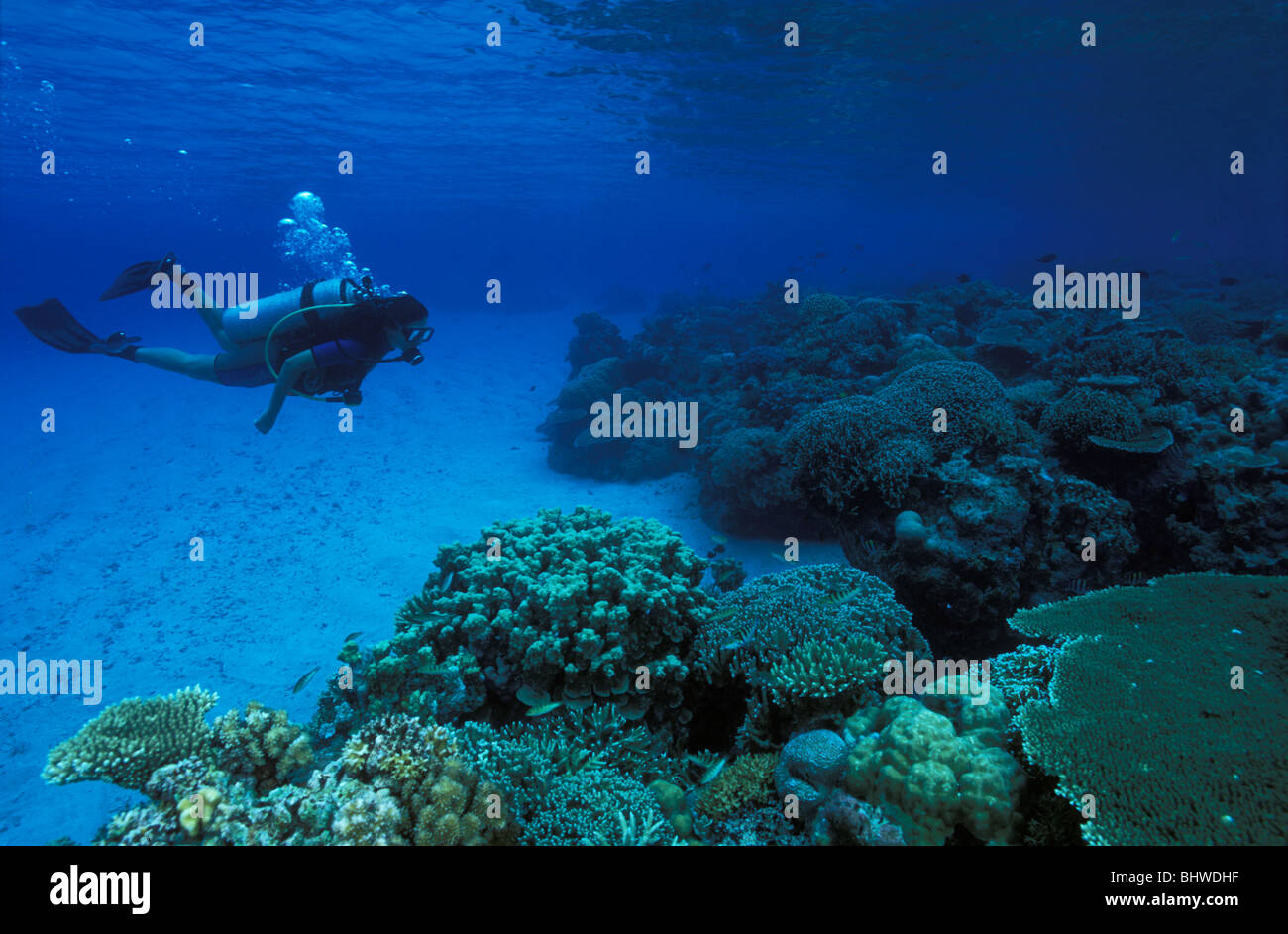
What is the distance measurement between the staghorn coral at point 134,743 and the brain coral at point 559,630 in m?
1.24

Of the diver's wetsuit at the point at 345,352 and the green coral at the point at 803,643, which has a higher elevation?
the diver's wetsuit at the point at 345,352

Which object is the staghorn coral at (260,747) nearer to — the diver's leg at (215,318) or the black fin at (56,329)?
the diver's leg at (215,318)

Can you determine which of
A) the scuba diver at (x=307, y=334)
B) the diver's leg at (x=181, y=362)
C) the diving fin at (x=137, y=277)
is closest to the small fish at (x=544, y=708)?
the scuba diver at (x=307, y=334)

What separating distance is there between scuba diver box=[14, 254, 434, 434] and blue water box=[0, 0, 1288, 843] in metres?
3.67

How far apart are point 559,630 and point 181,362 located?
9.74 meters

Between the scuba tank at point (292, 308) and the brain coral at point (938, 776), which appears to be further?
the scuba tank at point (292, 308)

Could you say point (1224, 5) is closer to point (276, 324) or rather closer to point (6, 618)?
point (276, 324)

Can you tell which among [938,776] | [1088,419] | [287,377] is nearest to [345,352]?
[287,377]

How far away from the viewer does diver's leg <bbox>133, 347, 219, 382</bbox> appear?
32.6ft

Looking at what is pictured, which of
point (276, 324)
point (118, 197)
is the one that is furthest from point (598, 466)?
point (118, 197)

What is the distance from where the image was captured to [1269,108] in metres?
35.2

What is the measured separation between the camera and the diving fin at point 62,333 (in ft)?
33.5

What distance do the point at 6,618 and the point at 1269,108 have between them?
2427 inches
